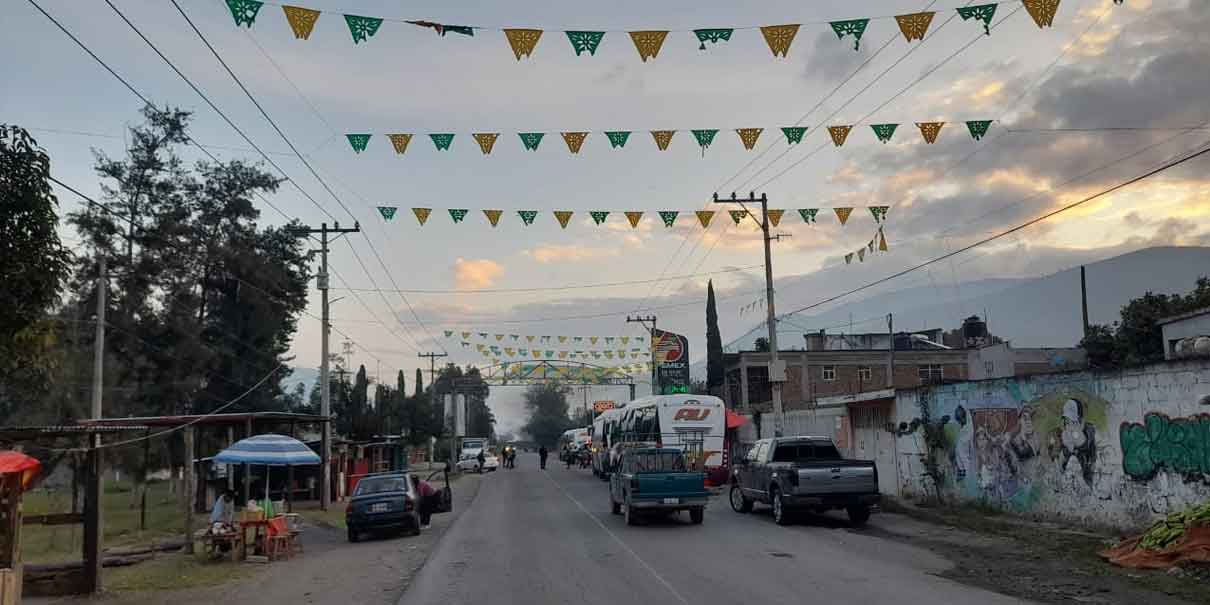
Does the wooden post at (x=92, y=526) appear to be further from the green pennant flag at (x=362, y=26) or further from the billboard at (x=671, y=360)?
the billboard at (x=671, y=360)

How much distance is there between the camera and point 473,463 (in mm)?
68125

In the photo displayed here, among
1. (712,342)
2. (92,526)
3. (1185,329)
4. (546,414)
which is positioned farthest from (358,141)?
(546,414)

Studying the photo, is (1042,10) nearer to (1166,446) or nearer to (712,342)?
(1166,446)

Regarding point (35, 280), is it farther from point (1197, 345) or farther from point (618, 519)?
point (1197, 345)

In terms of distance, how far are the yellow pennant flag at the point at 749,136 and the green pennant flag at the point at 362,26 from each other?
8.31 m

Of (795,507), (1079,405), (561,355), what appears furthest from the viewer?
(561,355)

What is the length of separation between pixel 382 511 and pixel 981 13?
16.1m

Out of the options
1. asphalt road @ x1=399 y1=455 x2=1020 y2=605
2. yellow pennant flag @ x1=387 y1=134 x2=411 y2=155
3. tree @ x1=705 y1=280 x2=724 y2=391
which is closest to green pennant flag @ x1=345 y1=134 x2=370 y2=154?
yellow pennant flag @ x1=387 y1=134 x2=411 y2=155

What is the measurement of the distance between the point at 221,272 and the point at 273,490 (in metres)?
16.6

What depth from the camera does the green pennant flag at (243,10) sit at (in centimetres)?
1275

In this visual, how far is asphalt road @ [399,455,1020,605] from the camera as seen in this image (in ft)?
38.3

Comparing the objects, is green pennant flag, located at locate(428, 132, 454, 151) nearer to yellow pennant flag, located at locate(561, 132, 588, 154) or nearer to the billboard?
yellow pennant flag, located at locate(561, 132, 588, 154)

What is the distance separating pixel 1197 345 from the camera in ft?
76.5

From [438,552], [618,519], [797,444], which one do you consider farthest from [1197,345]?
[438,552]
